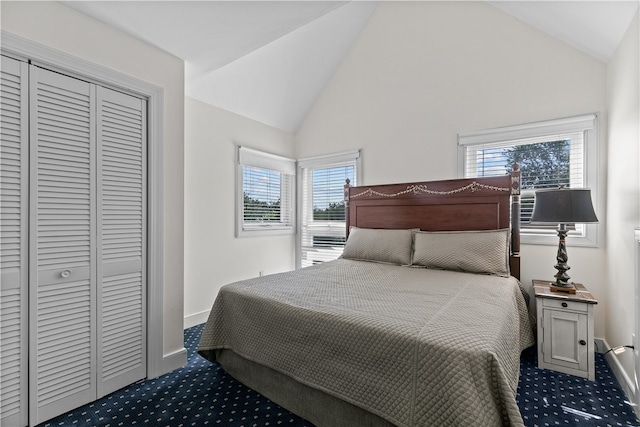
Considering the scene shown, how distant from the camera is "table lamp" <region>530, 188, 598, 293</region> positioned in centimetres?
226

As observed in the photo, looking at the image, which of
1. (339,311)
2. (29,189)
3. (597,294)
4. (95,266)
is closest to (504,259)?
(597,294)

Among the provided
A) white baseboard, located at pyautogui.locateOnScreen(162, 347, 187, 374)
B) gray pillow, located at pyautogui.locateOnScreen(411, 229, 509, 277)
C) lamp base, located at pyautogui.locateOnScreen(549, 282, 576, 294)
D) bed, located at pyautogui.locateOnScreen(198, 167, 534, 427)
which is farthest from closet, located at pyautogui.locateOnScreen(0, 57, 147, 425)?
lamp base, located at pyautogui.locateOnScreen(549, 282, 576, 294)

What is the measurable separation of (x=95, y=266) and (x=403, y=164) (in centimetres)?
308

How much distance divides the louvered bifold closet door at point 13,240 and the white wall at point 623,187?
3.57 meters

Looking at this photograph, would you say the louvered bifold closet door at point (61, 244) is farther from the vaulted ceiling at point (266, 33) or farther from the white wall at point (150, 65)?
the vaulted ceiling at point (266, 33)

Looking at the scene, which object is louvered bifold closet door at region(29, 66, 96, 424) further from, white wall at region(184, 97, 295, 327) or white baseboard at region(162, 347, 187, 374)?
white wall at region(184, 97, 295, 327)

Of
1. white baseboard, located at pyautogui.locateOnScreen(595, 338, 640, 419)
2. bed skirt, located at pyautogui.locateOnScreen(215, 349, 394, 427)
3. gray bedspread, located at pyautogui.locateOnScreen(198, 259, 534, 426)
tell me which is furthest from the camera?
white baseboard, located at pyautogui.locateOnScreen(595, 338, 640, 419)

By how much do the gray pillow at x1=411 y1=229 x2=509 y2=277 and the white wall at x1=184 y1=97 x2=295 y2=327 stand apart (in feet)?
6.82

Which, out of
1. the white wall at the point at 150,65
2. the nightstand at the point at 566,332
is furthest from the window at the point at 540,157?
the white wall at the point at 150,65

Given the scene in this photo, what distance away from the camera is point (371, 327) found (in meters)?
1.49

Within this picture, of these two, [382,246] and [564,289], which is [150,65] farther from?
[564,289]

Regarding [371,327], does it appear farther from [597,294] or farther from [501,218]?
[597,294]

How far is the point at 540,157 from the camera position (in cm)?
295

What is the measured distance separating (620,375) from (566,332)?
380 mm
